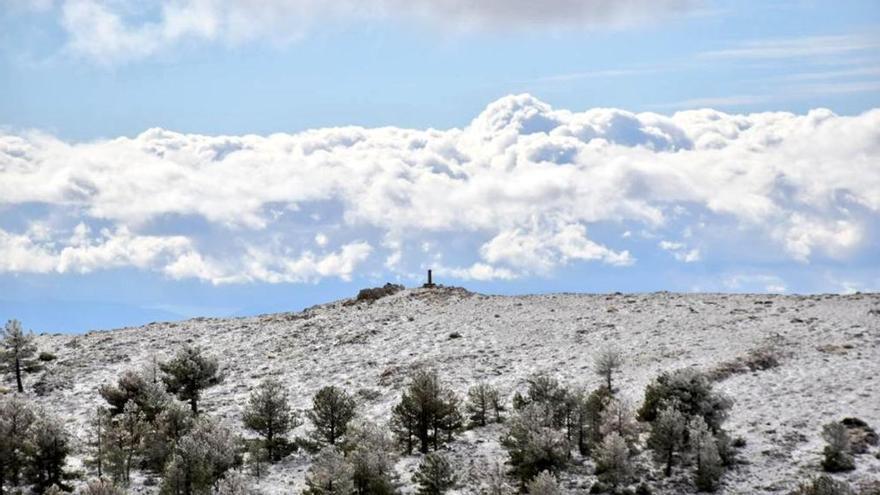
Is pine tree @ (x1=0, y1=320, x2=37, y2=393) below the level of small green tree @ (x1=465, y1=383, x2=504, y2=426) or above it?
above

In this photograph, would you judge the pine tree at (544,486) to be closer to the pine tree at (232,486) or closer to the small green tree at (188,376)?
the pine tree at (232,486)

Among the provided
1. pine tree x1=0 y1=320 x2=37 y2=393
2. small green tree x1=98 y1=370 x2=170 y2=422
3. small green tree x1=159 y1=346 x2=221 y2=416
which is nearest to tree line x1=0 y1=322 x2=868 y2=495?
small green tree x1=98 y1=370 x2=170 y2=422

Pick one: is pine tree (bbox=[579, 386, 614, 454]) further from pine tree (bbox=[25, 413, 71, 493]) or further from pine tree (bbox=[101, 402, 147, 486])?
pine tree (bbox=[25, 413, 71, 493])

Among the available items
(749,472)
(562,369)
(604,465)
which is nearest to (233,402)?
(562,369)

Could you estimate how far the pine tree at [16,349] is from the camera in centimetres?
5784

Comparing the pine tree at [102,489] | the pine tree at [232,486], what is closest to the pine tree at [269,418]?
the pine tree at [232,486]

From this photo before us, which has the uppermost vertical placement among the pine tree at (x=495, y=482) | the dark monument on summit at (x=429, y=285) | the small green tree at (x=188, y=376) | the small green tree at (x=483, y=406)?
the dark monument on summit at (x=429, y=285)

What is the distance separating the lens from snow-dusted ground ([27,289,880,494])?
3816 cm

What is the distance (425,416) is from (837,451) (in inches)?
743

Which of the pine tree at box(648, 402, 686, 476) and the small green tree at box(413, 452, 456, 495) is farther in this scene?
the pine tree at box(648, 402, 686, 476)

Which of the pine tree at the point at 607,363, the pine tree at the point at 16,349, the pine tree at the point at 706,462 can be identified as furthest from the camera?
the pine tree at the point at 16,349

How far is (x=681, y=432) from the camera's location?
35.0 meters

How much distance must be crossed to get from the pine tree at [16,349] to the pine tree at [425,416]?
3199 centimetres

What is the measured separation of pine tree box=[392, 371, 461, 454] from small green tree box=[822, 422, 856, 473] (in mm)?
17070
